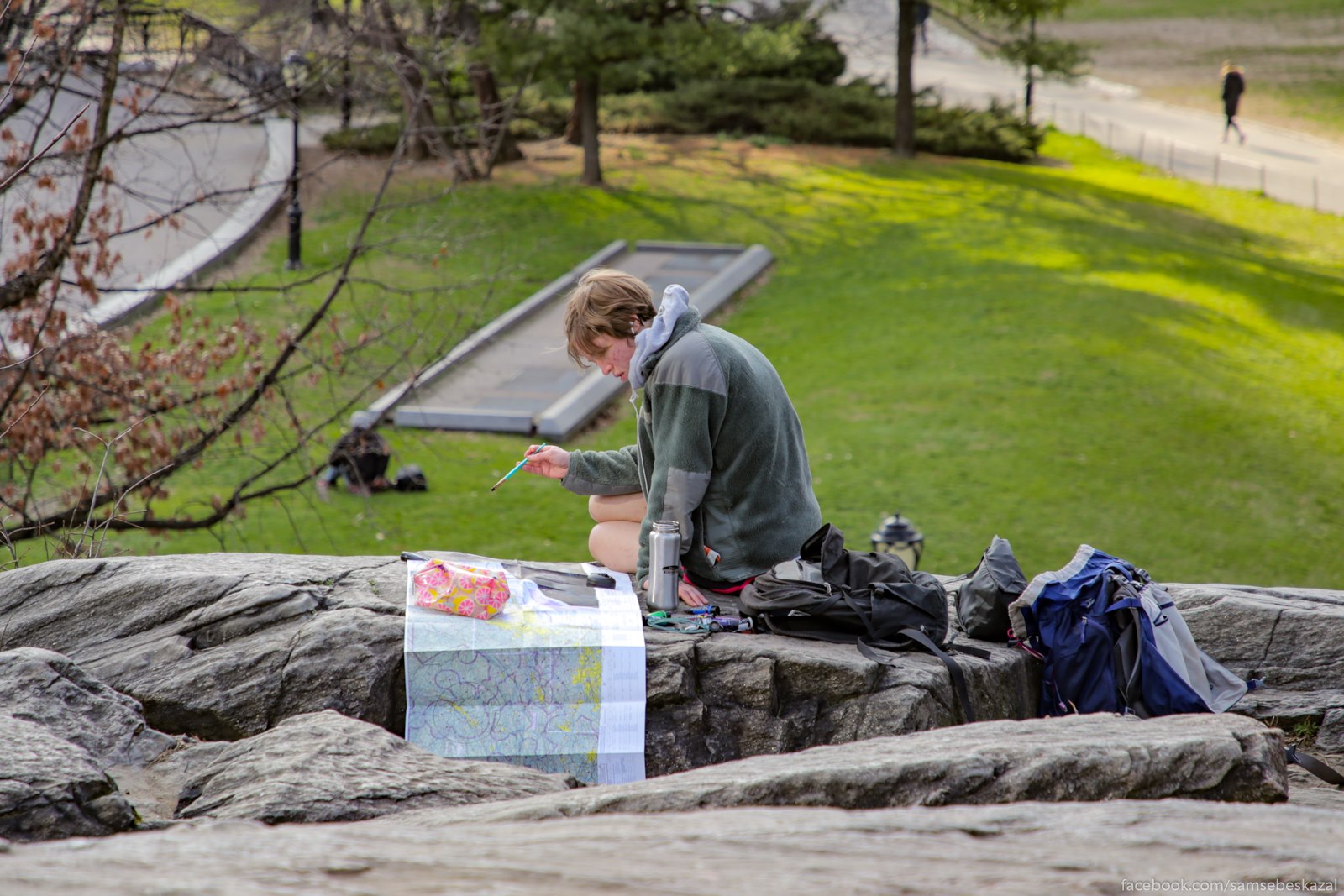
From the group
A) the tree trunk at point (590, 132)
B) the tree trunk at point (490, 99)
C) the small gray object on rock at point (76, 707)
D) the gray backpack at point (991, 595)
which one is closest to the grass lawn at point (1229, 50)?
the tree trunk at point (590, 132)

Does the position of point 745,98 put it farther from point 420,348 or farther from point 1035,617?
point 1035,617

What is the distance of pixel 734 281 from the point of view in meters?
16.3

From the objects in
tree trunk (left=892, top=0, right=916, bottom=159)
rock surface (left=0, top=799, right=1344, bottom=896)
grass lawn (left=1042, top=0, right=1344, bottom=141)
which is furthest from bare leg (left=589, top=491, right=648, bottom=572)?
grass lawn (left=1042, top=0, right=1344, bottom=141)

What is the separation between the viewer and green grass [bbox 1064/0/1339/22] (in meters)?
41.8

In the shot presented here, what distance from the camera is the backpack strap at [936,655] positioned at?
3922 mm

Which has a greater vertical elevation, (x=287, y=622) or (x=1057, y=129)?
(x=1057, y=129)

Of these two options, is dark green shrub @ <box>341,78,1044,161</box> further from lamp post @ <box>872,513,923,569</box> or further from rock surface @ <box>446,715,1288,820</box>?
rock surface @ <box>446,715,1288,820</box>

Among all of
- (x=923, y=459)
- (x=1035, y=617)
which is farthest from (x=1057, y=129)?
(x=1035, y=617)

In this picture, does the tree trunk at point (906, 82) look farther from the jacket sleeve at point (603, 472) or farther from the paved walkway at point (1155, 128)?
the jacket sleeve at point (603, 472)

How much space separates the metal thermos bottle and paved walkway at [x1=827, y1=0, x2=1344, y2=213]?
19.7 m

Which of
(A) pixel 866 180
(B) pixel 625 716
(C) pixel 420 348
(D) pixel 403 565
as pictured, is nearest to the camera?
(B) pixel 625 716

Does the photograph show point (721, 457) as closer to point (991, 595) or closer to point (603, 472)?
point (603, 472)

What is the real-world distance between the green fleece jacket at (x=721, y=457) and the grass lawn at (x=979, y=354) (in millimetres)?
3905

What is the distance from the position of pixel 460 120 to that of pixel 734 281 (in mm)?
7542
